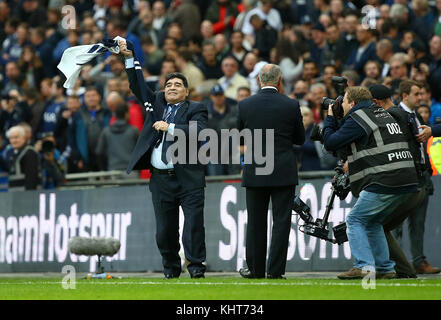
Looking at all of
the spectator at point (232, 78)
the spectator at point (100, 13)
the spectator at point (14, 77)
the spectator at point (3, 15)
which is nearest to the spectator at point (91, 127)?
the spectator at point (232, 78)

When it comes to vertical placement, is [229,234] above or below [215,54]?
below

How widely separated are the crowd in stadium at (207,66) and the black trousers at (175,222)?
3847 mm

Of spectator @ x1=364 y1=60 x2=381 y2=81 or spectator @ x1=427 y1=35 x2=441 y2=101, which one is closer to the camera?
spectator @ x1=427 y1=35 x2=441 y2=101

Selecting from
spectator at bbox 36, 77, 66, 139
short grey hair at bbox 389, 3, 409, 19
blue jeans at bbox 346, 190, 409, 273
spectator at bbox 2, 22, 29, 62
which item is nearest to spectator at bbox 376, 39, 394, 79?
short grey hair at bbox 389, 3, 409, 19

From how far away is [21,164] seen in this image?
19.9m

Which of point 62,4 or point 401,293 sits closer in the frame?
point 401,293

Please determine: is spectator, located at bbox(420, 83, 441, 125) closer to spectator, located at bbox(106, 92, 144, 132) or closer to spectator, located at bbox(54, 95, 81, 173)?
spectator, located at bbox(106, 92, 144, 132)

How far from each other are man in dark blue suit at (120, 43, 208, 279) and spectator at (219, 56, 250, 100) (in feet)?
22.4

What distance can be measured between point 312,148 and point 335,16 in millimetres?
4778

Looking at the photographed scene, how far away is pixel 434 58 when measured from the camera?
18234 mm

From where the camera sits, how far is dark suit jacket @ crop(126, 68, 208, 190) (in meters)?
13.3
